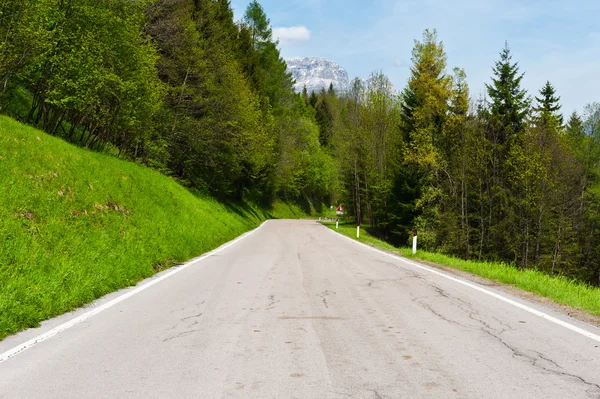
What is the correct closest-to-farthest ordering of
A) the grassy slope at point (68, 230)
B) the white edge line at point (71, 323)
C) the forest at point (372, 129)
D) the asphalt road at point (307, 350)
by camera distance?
the asphalt road at point (307, 350)
the white edge line at point (71, 323)
the grassy slope at point (68, 230)
the forest at point (372, 129)

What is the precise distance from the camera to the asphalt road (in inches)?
133

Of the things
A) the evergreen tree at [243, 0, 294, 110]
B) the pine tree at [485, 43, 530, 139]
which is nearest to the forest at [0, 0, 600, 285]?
the pine tree at [485, 43, 530, 139]

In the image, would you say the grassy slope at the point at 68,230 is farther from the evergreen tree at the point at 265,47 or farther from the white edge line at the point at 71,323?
the evergreen tree at the point at 265,47

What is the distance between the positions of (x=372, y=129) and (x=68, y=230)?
33.7 m

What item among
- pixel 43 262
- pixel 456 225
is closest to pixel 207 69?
pixel 456 225

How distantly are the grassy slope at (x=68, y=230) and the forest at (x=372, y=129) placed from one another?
3203 millimetres

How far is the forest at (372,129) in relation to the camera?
15211 mm

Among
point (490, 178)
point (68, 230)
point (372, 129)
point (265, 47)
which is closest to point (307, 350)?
point (68, 230)

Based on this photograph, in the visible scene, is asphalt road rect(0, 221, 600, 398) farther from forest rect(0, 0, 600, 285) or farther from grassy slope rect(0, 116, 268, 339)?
forest rect(0, 0, 600, 285)

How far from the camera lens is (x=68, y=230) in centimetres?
865

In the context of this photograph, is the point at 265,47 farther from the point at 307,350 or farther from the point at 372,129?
the point at 307,350

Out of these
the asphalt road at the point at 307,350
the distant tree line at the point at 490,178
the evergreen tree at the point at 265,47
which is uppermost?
the evergreen tree at the point at 265,47

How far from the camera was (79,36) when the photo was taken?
14414 millimetres

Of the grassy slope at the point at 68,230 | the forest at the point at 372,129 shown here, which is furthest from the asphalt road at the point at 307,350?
the forest at the point at 372,129
